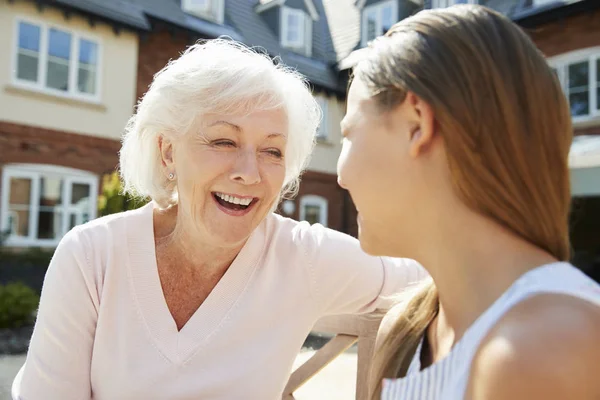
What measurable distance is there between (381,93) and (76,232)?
128cm

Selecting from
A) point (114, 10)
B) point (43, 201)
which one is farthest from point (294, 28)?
point (43, 201)

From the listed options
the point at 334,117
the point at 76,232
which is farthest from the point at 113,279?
the point at 334,117

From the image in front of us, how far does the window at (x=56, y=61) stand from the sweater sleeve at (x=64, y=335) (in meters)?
8.96

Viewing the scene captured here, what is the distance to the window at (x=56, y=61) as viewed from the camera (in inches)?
370

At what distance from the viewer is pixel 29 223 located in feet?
31.4

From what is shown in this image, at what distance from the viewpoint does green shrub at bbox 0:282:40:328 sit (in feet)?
22.6

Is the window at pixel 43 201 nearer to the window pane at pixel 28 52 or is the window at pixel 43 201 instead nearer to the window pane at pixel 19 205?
the window pane at pixel 19 205

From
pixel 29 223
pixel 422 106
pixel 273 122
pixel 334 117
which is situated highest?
pixel 334 117

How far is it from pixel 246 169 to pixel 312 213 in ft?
41.7

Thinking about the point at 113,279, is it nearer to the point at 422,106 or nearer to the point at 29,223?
the point at 422,106

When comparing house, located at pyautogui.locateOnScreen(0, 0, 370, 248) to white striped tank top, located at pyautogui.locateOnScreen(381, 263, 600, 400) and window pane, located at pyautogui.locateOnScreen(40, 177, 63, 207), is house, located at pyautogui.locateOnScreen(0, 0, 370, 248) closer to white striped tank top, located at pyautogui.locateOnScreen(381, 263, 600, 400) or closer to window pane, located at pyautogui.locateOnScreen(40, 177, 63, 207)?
window pane, located at pyautogui.locateOnScreen(40, 177, 63, 207)

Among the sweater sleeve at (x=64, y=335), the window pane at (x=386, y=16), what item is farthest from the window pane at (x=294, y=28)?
the sweater sleeve at (x=64, y=335)

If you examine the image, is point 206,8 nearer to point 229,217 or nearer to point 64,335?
point 229,217

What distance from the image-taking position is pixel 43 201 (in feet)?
32.0
